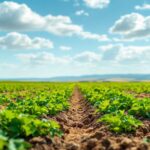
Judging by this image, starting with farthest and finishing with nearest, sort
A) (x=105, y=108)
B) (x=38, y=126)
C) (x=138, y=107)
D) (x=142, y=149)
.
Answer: (x=105, y=108)
(x=138, y=107)
(x=38, y=126)
(x=142, y=149)

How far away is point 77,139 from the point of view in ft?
28.8

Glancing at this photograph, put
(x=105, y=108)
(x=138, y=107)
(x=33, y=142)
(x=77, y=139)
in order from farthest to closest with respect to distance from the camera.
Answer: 1. (x=105, y=108)
2. (x=138, y=107)
3. (x=77, y=139)
4. (x=33, y=142)

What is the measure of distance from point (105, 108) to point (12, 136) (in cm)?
568

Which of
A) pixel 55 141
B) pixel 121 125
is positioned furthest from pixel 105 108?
pixel 55 141

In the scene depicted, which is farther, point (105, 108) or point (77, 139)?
point (105, 108)

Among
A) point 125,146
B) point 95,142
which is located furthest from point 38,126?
point 125,146

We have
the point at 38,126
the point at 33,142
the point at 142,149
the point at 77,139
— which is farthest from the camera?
the point at 77,139

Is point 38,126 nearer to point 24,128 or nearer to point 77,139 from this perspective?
point 24,128

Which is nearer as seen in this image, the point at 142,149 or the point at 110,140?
the point at 142,149

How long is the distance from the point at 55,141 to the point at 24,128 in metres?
0.83

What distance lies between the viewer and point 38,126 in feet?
24.7

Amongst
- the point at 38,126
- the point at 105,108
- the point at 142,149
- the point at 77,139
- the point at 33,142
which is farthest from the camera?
the point at 105,108

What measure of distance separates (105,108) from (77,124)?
1133 millimetres

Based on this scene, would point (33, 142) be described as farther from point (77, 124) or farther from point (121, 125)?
point (77, 124)
